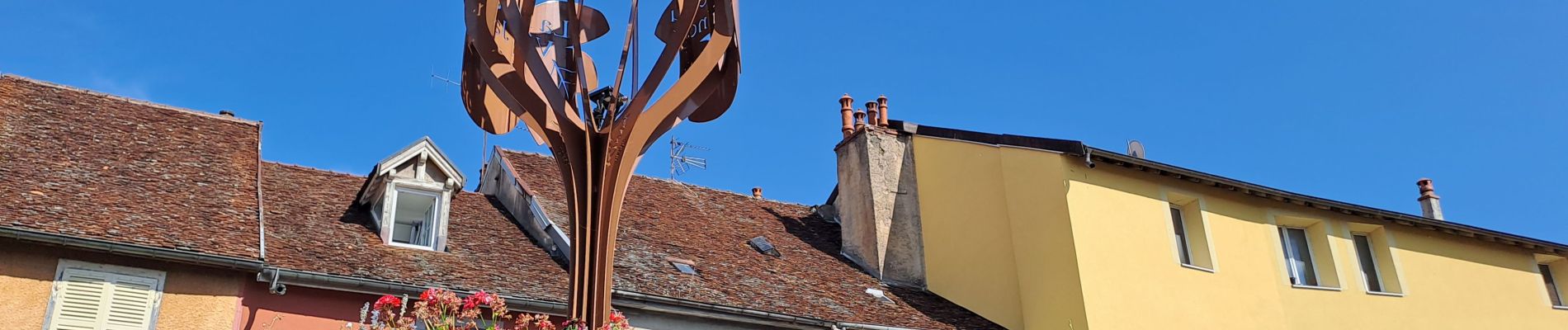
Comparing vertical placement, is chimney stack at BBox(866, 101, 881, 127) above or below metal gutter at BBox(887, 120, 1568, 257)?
above

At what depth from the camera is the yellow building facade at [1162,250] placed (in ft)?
66.7

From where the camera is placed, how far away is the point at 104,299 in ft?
47.2

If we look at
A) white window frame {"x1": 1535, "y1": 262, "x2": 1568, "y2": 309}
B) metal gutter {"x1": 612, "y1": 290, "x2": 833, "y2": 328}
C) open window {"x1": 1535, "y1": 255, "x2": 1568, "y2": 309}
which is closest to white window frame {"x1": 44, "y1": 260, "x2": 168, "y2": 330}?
metal gutter {"x1": 612, "y1": 290, "x2": 833, "y2": 328}

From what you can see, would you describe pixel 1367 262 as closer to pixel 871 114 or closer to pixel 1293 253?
pixel 1293 253

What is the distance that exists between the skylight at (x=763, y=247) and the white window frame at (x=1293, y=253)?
788 cm

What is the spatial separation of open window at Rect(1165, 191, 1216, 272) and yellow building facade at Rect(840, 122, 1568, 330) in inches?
1.0

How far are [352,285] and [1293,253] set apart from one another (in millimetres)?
14685

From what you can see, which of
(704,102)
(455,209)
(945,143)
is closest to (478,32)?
(704,102)

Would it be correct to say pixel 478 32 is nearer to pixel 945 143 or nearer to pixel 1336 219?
pixel 945 143

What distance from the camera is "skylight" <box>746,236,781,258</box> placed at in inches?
845

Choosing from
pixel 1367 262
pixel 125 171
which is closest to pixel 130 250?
pixel 125 171

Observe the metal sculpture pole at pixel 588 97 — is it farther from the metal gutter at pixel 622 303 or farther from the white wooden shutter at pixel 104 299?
the white wooden shutter at pixel 104 299

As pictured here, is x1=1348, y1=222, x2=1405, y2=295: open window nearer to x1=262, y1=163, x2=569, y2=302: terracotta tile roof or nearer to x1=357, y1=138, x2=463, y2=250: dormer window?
x1=262, y1=163, x2=569, y2=302: terracotta tile roof

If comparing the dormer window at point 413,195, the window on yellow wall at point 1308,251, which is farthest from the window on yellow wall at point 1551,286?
the dormer window at point 413,195
